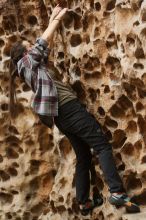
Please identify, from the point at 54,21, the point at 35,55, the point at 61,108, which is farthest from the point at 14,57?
the point at 61,108

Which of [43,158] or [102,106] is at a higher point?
[102,106]

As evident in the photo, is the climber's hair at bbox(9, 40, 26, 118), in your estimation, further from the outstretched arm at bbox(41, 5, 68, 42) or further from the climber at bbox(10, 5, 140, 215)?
the outstretched arm at bbox(41, 5, 68, 42)

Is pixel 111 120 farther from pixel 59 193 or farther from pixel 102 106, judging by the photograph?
pixel 59 193

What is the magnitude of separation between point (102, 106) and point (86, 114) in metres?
0.26

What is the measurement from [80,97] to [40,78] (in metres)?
0.55

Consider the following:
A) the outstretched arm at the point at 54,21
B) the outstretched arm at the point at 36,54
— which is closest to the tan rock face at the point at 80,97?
the outstretched arm at the point at 54,21

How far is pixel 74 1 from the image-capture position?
4.75 meters

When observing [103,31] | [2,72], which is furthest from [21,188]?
[103,31]

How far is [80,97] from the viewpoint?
4.79 meters

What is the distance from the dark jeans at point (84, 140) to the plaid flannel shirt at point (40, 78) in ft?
0.32

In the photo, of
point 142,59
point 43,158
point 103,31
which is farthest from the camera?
point 43,158

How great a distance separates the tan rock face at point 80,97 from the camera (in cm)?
438

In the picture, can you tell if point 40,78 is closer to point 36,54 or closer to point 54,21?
point 36,54

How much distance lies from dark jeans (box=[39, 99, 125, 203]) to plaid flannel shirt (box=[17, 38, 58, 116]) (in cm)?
10
